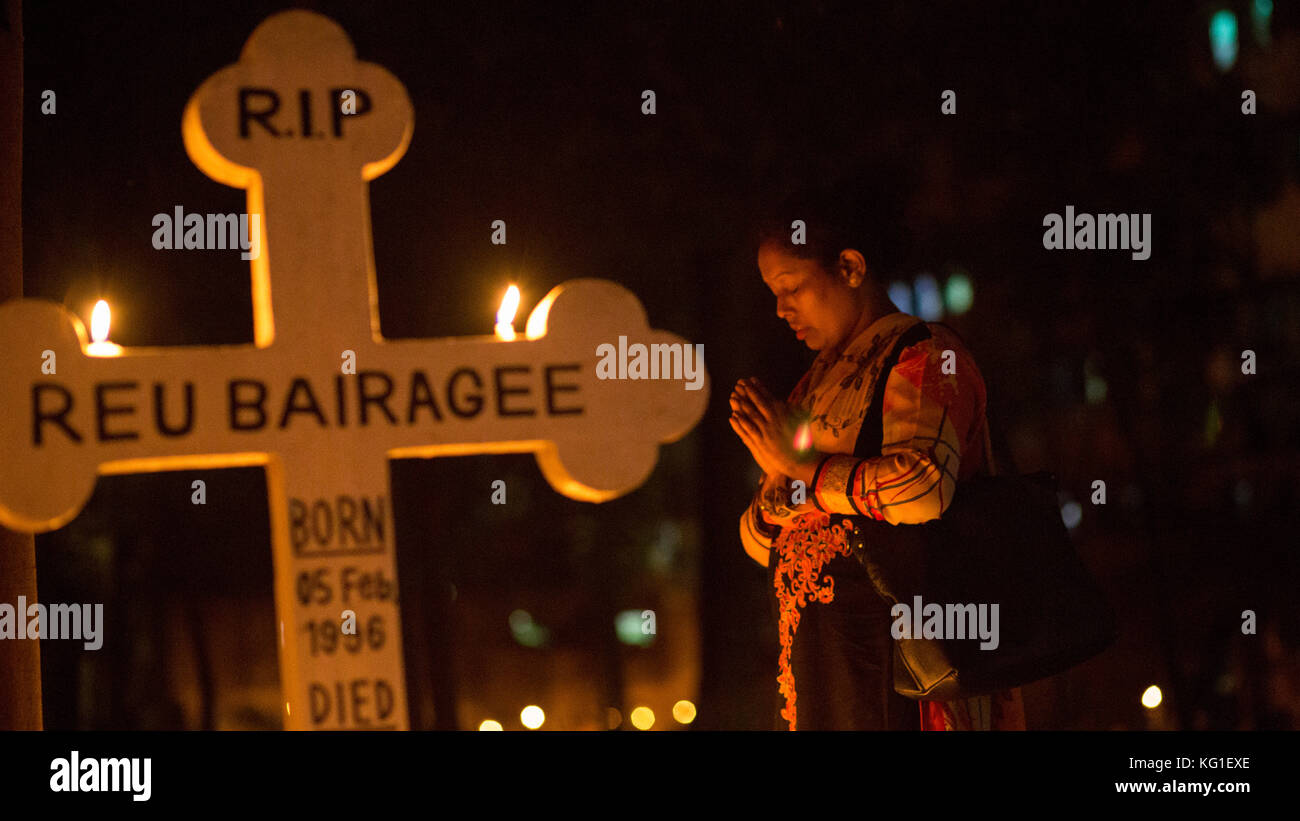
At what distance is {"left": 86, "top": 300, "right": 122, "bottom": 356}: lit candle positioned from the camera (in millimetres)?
2055

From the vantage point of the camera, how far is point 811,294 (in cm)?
208

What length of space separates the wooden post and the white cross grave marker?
21 centimetres

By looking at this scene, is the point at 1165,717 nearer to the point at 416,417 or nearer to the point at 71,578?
the point at 416,417

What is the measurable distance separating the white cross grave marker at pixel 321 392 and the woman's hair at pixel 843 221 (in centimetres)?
31

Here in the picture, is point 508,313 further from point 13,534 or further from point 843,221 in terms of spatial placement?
point 13,534

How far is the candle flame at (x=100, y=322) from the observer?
6.77 ft

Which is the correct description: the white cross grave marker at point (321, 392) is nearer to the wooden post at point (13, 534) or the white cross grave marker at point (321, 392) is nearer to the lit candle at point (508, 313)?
the lit candle at point (508, 313)

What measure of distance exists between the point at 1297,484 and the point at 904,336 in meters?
1.78

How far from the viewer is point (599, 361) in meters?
2.15

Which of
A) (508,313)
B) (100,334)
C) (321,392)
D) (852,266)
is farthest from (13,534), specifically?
(852,266)

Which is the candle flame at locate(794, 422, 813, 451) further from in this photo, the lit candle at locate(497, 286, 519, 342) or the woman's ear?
the lit candle at locate(497, 286, 519, 342)

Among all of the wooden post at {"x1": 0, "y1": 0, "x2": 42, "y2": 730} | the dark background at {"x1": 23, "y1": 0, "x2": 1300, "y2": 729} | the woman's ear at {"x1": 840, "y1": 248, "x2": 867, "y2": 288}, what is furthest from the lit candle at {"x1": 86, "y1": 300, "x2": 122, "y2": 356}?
the woman's ear at {"x1": 840, "y1": 248, "x2": 867, "y2": 288}

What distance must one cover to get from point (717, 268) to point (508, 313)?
962 mm

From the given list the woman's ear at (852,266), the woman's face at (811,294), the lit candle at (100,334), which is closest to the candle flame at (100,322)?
the lit candle at (100,334)
